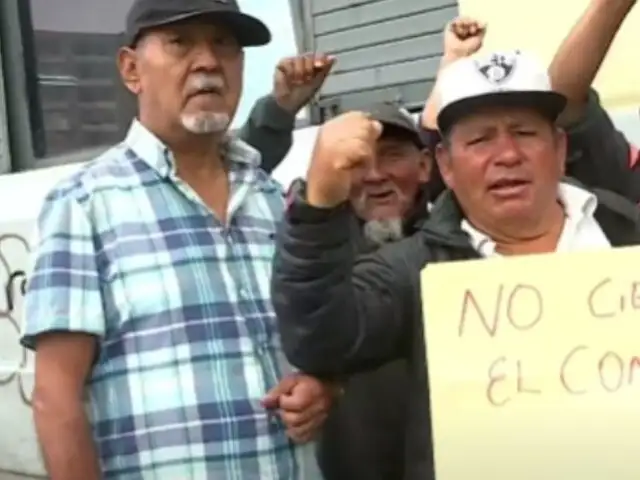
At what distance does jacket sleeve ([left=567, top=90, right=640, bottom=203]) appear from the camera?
5.96ft

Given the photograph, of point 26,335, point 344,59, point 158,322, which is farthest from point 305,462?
point 344,59

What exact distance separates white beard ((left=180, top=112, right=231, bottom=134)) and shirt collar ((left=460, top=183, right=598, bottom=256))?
43cm

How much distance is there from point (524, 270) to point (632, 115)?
0.98 metres

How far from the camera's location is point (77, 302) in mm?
1783

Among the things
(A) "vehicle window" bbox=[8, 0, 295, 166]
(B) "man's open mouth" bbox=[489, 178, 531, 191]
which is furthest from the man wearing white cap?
(A) "vehicle window" bbox=[8, 0, 295, 166]

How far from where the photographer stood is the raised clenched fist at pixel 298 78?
2113 mm

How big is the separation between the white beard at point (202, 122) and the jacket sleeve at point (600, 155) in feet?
1.67

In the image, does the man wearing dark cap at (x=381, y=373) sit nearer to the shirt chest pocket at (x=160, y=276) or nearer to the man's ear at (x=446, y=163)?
the man's ear at (x=446, y=163)

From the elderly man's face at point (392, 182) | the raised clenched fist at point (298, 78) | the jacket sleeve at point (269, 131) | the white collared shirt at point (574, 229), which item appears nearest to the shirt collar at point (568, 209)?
the white collared shirt at point (574, 229)

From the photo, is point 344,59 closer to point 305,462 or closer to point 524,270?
point 305,462

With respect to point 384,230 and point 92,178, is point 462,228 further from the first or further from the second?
point 92,178

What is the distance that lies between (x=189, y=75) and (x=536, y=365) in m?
0.74

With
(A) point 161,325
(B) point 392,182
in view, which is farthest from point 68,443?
(B) point 392,182

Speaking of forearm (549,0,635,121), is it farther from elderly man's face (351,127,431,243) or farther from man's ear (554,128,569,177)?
elderly man's face (351,127,431,243)
